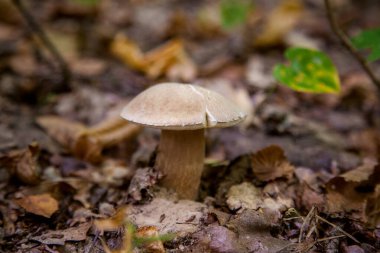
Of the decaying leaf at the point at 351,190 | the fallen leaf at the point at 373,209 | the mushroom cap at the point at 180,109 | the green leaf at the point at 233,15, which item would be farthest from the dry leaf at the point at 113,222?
the green leaf at the point at 233,15

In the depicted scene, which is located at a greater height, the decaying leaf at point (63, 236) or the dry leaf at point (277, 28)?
the dry leaf at point (277, 28)

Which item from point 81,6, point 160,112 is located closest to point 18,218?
point 160,112

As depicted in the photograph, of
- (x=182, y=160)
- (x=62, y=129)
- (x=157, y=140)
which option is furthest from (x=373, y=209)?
(x=62, y=129)

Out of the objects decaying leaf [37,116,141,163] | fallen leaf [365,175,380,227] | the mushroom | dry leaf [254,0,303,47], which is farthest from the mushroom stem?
dry leaf [254,0,303,47]

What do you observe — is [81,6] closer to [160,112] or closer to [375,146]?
[160,112]

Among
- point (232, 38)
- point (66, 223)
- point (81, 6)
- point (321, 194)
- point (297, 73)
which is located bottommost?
point (66, 223)

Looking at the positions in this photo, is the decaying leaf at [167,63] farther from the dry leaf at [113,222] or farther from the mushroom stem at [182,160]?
the dry leaf at [113,222]

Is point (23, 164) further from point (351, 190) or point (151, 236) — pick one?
point (351, 190)
